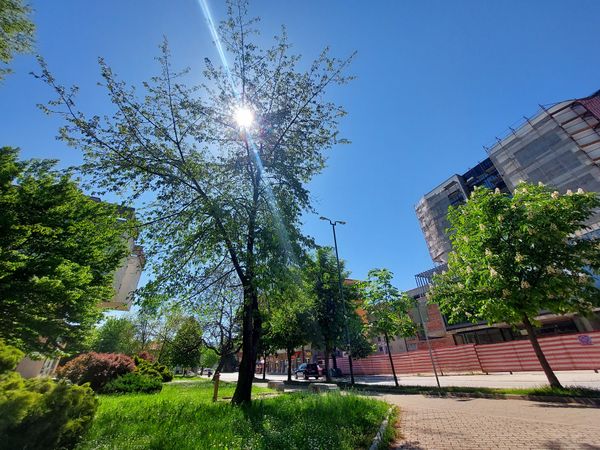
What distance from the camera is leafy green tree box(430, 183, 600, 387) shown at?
9.70 metres

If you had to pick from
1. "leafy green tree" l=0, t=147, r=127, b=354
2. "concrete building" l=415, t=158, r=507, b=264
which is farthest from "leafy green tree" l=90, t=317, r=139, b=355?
"concrete building" l=415, t=158, r=507, b=264

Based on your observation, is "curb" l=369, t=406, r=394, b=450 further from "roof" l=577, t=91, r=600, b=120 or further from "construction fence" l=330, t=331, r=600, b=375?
"roof" l=577, t=91, r=600, b=120

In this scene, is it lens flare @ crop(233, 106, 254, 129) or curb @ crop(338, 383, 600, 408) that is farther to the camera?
lens flare @ crop(233, 106, 254, 129)

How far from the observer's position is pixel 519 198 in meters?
11.3

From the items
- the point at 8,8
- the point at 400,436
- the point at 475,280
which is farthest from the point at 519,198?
the point at 8,8

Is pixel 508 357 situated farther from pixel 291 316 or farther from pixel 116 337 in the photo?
pixel 116 337

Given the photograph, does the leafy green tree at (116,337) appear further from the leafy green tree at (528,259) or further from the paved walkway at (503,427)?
the leafy green tree at (528,259)

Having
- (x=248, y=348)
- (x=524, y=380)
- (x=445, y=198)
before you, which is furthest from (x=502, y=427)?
(x=445, y=198)

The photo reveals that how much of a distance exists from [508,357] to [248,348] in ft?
70.4

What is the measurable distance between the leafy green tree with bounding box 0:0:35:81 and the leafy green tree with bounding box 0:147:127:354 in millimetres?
5344

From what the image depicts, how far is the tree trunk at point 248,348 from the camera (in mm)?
9258

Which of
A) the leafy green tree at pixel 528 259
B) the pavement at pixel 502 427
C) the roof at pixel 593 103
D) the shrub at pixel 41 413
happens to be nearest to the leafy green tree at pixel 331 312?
the leafy green tree at pixel 528 259

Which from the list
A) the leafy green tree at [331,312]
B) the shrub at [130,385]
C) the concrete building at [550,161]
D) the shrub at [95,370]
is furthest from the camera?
the concrete building at [550,161]

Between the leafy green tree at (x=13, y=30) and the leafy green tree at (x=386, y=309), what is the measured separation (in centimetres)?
1955
